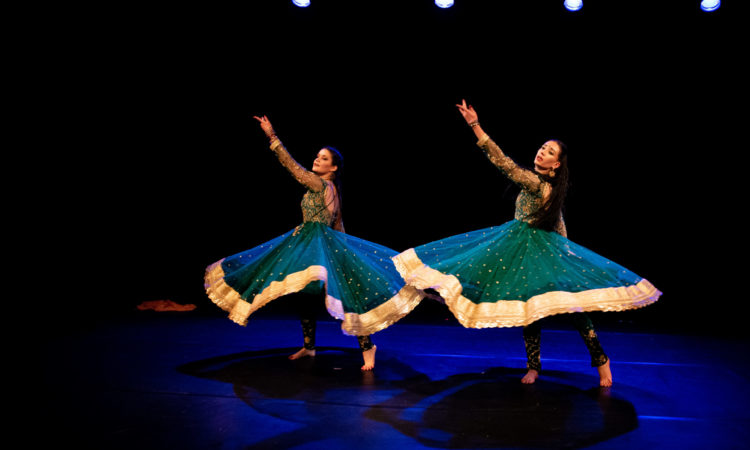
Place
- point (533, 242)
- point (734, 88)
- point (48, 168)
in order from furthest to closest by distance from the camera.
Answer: point (48, 168) < point (734, 88) < point (533, 242)

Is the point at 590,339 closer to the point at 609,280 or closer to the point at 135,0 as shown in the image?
the point at 609,280

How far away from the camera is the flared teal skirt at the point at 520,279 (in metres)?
2.33

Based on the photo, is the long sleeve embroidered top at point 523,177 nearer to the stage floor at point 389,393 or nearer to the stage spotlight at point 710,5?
the stage floor at point 389,393

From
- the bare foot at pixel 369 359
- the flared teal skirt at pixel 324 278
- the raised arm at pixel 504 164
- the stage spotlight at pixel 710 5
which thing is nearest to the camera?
the raised arm at pixel 504 164

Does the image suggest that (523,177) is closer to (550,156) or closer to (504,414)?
(550,156)

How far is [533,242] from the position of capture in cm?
262

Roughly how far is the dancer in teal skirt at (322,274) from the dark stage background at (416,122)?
5.93 feet

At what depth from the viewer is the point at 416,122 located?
16.2ft

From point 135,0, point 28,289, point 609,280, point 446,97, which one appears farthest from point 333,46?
point 28,289

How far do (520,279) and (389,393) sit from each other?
75 centimetres

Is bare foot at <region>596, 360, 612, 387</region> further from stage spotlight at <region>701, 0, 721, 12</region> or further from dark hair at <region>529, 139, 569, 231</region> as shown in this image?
stage spotlight at <region>701, 0, 721, 12</region>

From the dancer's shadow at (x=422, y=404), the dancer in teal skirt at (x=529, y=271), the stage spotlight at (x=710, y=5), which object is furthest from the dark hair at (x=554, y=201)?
the stage spotlight at (x=710, y=5)

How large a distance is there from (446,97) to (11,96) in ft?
11.9

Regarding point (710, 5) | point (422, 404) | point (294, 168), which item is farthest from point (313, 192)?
point (710, 5)
